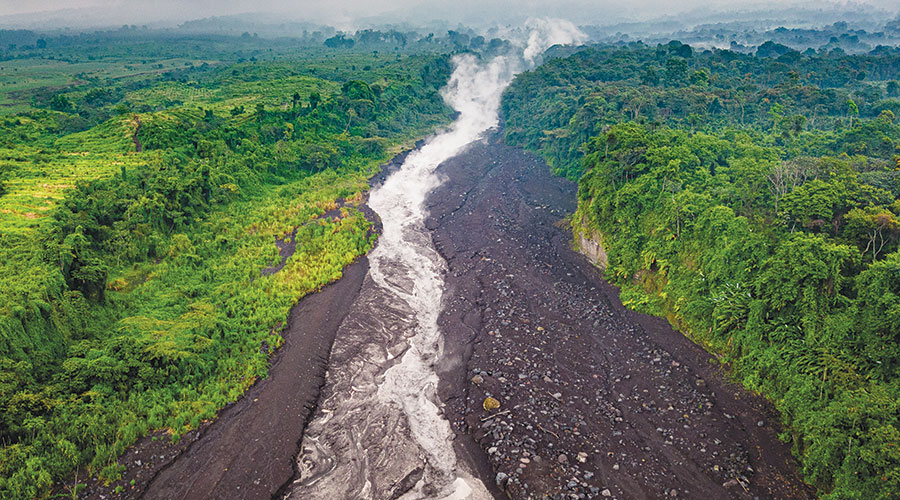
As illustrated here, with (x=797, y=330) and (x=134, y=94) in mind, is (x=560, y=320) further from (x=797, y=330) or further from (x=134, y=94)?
(x=134, y=94)

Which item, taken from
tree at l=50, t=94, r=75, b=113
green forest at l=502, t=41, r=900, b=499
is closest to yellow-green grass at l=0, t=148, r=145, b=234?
tree at l=50, t=94, r=75, b=113

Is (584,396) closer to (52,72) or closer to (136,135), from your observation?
(136,135)

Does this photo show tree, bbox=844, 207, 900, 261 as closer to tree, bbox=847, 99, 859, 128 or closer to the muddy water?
the muddy water

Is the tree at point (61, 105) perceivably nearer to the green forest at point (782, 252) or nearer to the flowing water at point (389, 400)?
the flowing water at point (389, 400)

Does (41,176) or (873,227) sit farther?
(41,176)

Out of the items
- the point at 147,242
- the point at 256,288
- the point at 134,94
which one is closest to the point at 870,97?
the point at 256,288

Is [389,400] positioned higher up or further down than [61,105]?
further down

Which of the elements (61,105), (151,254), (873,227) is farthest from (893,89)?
(61,105)
